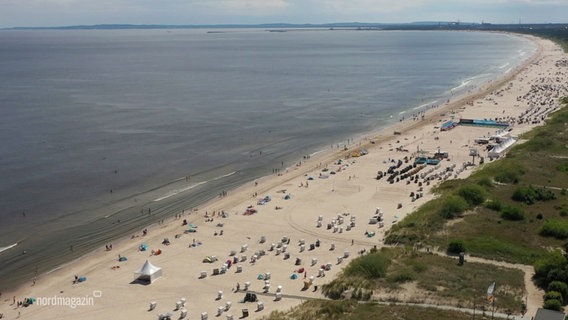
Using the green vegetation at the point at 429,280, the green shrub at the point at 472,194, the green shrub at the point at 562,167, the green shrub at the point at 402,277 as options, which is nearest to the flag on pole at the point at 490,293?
the green vegetation at the point at 429,280

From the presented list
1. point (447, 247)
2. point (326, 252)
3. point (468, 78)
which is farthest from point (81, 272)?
point (468, 78)

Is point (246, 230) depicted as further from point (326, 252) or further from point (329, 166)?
point (329, 166)

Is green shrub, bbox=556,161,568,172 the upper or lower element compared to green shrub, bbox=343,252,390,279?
upper

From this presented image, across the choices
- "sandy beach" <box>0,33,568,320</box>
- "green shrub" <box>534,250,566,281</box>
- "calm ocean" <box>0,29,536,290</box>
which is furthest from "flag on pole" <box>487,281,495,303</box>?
"calm ocean" <box>0,29,536,290</box>

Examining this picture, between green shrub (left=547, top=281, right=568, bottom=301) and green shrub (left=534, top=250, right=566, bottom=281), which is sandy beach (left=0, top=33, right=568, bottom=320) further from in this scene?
green shrub (left=534, top=250, right=566, bottom=281)

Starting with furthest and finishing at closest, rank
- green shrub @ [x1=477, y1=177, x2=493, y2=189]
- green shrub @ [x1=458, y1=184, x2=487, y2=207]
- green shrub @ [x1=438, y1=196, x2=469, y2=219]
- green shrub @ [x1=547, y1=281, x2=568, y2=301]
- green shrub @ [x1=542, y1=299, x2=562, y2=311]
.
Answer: green shrub @ [x1=477, y1=177, x2=493, y2=189] → green shrub @ [x1=458, y1=184, x2=487, y2=207] → green shrub @ [x1=438, y1=196, x2=469, y2=219] → green shrub @ [x1=547, y1=281, x2=568, y2=301] → green shrub @ [x1=542, y1=299, x2=562, y2=311]

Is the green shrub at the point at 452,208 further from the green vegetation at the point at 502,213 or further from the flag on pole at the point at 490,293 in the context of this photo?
the flag on pole at the point at 490,293
